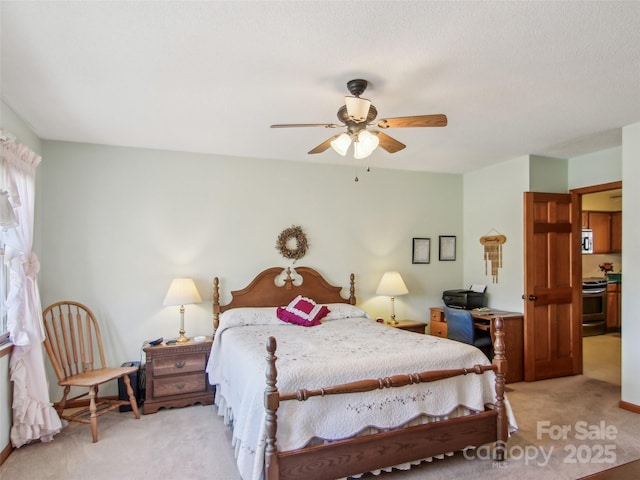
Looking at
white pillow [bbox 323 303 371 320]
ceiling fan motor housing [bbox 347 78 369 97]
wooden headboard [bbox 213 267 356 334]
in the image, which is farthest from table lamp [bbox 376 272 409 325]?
ceiling fan motor housing [bbox 347 78 369 97]

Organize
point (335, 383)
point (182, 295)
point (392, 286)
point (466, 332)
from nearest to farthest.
A: 1. point (335, 383)
2. point (182, 295)
3. point (466, 332)
4. point (392, 286)

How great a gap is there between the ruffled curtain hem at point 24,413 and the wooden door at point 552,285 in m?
4.51

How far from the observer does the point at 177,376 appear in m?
3.61

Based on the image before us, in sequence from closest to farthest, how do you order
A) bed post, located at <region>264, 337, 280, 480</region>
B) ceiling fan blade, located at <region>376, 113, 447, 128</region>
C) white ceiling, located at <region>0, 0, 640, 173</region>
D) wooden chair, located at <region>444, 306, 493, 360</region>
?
white ceiling, located at <region>0, 0, 640, 173</region> → bed post, located at <region>264, 337, 280, 480</region> → ceiling fan blade, located at <region>376, 113, 447, 128</region> → wooden chair, located at <region>444, 306, 493, 360</region>

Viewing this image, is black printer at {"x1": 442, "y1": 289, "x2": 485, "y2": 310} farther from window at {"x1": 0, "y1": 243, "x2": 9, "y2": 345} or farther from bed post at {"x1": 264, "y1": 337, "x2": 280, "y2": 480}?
window at {"x1": 0, "y1": 243, "x2": 9, "y2": 345}

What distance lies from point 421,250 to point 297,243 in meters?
1.75

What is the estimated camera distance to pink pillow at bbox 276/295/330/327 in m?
3.91

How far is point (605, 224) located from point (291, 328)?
657 cm

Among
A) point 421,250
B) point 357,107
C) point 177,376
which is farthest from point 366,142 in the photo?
point 421,250

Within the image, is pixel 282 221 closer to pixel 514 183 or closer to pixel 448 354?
pixel 448 354

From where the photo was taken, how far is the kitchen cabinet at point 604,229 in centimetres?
706

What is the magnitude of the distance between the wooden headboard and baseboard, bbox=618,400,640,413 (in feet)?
8.80

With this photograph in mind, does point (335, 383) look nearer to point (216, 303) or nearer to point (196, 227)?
point (216, 303)

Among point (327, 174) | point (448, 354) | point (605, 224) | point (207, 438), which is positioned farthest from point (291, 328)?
point (605, 224)
